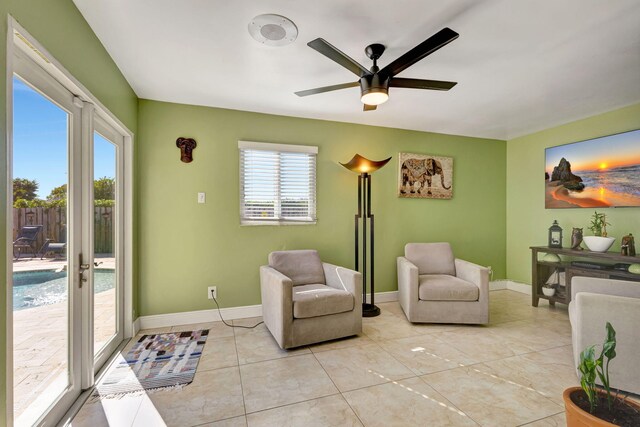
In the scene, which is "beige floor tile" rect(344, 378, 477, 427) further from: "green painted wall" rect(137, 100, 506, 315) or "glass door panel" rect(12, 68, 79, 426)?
"green painted wall" rect(137, 100, 506, 315)

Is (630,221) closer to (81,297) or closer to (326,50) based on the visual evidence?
(326,50)

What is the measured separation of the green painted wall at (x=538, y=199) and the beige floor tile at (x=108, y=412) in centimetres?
489

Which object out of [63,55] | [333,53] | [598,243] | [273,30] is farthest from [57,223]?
[598,243]

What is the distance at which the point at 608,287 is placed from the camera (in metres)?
2.22

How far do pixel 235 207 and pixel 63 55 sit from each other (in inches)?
77.7

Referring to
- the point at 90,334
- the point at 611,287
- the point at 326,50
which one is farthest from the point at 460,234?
the point at 90,334

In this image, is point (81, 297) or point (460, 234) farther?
point (460, 234)

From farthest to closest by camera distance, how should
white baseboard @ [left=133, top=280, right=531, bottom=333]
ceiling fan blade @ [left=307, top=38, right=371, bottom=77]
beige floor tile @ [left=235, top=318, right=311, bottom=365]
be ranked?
white baseboard @ [left=133, top=280, right=531, bottom=333] → beige floor tile @ [left=235, top=318, right=311, bottom=365] → ceiling fan blade @ [left=307, top=38, right=371, bottom=77]

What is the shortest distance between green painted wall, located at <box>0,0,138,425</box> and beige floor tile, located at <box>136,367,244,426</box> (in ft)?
2.73

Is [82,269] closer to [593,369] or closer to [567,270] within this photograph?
[593,369]

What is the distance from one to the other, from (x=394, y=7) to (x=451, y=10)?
347mm

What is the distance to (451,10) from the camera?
1.73m

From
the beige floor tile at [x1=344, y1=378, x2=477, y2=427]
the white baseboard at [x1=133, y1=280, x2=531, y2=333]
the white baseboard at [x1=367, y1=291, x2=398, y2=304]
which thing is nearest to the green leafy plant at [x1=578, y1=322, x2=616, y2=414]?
the beige floor tile at [x1=344, y1=378, x2=477, y2=427]

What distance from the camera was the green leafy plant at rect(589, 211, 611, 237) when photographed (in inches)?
130
